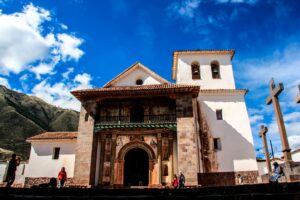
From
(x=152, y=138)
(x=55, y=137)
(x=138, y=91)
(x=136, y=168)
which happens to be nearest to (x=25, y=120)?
(x=55, y=137)

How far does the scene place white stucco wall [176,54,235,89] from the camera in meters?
19.1

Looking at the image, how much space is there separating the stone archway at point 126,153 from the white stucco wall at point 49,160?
4.29 meters

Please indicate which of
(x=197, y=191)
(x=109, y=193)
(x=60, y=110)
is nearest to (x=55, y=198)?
(x=109, y=193)

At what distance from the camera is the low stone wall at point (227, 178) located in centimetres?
1566

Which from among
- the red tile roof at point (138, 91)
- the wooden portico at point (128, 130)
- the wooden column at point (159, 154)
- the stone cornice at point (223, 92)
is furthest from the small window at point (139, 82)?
the wooden column at point (159, 154)

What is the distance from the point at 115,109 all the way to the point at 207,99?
22.0 feet

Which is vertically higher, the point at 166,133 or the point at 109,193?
the point at 166,133

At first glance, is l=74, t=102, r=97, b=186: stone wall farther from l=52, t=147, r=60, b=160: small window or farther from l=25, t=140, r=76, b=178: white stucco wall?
l=52, t=147, r=60, b=160: small window

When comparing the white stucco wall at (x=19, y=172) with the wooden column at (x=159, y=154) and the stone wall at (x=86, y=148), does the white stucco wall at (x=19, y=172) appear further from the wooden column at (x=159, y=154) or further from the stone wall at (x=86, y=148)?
the wooden column at (x=159, y=154)

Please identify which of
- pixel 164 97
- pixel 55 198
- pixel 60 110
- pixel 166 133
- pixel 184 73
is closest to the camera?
pixel 55 198

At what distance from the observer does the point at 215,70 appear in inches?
774

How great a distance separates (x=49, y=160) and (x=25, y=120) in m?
43.2

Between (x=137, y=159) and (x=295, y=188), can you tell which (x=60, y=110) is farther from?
(x=295, y=188)

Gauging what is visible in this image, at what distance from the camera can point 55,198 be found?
4.72m
